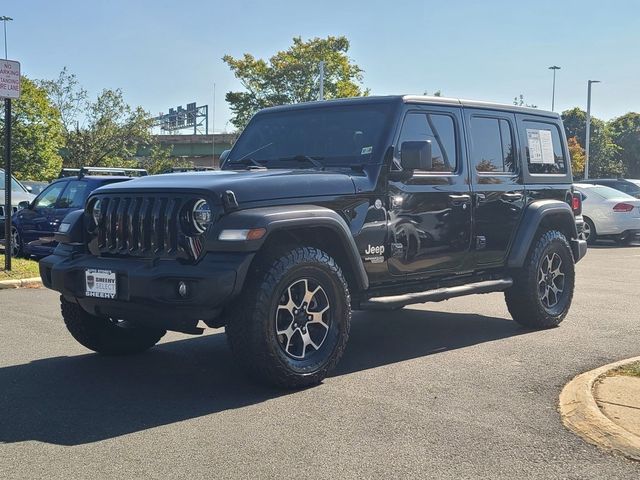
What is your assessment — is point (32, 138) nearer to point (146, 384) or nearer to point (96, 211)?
point (96, 211)

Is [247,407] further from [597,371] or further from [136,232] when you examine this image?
[597,371]

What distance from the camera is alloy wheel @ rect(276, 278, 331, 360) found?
529 centimetres

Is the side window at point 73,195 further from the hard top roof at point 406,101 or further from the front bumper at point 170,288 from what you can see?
the front bumper at point 170,288

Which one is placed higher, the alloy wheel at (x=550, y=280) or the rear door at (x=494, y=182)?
the rear door at (x=494, y=182)

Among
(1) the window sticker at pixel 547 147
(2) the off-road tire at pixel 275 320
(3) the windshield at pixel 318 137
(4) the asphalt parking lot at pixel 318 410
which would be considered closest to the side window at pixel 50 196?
(4) the asphalt parking lot at pixel 318 410

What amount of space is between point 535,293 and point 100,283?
13.5 ft

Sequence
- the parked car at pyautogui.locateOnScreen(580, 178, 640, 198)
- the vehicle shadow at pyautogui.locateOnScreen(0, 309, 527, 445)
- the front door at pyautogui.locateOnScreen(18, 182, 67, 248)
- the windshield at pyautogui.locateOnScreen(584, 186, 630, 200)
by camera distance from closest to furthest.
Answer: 1. the vehicle shadow at pyautogui.locateOnScreen(0, 309, 527, 445)
2. the front door at pyautogui.locateOnScreen(18, 182, 67, 248)
3. the windshield at pyautogui.locateOnScreen(584, 186, 630, 200)
4. the parked car at pyautogui.locateOnScreen(580, 178, 640, 198)

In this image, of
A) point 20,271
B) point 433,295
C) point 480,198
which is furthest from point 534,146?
point 20,271

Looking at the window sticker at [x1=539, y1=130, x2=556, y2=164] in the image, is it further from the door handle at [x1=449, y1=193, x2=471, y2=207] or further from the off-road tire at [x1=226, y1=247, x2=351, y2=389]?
the off-road tire at [x1=226, y1=247, x2=351, y2=389]

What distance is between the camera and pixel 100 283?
208 inches

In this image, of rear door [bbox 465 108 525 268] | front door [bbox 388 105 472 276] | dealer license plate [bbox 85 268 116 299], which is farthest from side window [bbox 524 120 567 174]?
dealer license plate [bbox 85 268 116 299]

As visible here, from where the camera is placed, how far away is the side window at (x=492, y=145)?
23.4 feet

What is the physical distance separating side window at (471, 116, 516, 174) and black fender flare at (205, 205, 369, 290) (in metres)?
1.96

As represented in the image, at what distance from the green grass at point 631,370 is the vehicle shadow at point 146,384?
4.85ft
